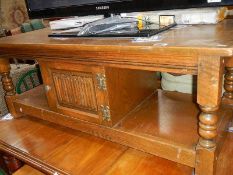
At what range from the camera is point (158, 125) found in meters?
0.75

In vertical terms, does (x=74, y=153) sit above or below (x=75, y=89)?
below

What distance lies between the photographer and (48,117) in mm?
925

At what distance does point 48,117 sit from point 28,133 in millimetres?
124

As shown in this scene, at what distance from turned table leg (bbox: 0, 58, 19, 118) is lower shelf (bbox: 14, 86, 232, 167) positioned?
8cm

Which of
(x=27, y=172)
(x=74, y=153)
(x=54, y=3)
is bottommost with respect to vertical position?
(x=27, y=172)

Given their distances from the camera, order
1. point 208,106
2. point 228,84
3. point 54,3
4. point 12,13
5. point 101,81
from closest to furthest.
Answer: point 208,106 → point 101,81 → point 228,84 → point 54,3 → point 12,13

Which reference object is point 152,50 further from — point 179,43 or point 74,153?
point 74,153

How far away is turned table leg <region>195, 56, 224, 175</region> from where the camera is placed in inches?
19.0

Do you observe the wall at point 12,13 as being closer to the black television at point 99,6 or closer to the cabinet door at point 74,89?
the black television at point 99,6

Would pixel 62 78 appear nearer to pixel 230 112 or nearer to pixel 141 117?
pixel 141 117

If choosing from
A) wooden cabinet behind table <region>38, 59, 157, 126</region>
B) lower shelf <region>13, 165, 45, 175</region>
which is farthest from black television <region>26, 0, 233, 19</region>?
lower shelf <region>13, 165, 45, 175</region>

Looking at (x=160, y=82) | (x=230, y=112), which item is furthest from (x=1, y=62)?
(x=230, y=112)

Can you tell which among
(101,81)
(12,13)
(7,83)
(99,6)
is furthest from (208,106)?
(12,13)

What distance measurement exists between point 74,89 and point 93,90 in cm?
9
